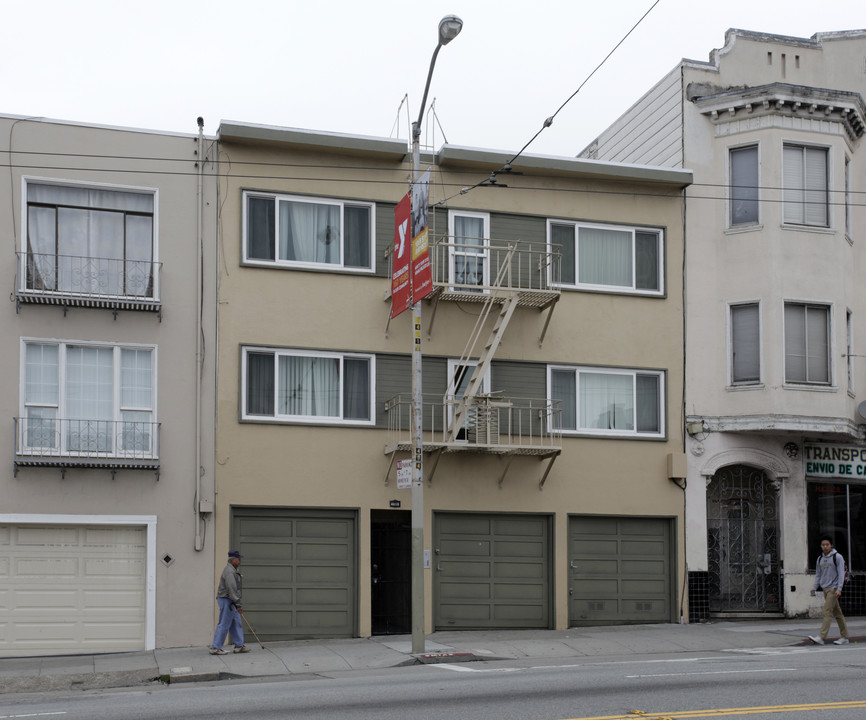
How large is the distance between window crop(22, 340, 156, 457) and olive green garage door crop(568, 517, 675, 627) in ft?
27.9

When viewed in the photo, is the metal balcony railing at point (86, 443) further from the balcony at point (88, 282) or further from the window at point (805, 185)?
the window at point (805, 185)

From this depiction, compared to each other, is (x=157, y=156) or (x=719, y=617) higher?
(x=157, y=156)

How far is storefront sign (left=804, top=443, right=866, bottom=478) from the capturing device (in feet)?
76.5

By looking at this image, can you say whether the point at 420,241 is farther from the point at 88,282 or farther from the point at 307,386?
the point at 88,282

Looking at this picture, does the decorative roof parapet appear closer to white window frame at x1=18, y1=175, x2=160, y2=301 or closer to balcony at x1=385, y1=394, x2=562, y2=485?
balcony at x1=385, y1=394, x2=562, y2=485

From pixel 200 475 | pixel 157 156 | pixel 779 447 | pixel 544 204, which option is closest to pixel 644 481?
pixel 779 447

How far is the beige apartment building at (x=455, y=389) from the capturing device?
20.5 meters

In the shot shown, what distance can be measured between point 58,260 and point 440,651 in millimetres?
9351

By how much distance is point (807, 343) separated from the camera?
22.9m

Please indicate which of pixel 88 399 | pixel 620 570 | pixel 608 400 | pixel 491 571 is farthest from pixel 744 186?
pixel 88 399

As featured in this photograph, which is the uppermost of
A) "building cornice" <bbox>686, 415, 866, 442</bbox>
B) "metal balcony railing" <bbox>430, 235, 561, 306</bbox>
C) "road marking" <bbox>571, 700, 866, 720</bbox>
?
"metal balcony railing" <bbox>430, 235, 561, 306</bbox>

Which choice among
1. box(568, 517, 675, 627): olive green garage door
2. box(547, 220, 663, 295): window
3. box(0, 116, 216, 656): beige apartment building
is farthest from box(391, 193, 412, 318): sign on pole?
box(568, 517, 675, 627): olive green garage door

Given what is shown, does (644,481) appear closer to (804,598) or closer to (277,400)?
(804,598)

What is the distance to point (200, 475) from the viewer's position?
778 inches
